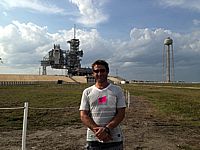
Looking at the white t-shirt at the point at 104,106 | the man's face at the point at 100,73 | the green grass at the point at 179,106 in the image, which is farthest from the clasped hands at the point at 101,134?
→ the green grass at the point at 179,106

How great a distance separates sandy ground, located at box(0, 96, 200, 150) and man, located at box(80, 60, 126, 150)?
3.33m

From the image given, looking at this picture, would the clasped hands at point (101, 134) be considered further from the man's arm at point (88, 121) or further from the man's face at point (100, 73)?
the man's face at point (100, 73)

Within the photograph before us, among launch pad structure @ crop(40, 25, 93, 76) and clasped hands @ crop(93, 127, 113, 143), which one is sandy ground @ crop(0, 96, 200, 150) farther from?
A: launch pad structure @ crop(40, 25, 93, 76)

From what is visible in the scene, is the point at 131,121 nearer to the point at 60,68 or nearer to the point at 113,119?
the point at 113,119

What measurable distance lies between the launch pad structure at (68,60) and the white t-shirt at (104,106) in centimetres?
10630

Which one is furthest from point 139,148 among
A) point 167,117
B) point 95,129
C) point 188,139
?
point 167,117

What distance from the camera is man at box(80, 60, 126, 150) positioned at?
2938 mm

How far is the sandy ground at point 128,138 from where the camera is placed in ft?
19.9

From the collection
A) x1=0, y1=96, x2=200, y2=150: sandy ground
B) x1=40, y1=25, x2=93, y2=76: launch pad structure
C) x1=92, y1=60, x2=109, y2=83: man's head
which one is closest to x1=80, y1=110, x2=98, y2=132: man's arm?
x1=92, y1=60, x2=109, y2=83: man's head

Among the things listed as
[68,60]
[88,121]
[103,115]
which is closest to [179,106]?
[103,115]

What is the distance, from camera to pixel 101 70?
317cm

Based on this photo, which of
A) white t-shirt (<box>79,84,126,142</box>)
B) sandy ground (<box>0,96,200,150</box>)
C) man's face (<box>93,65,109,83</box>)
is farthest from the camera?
sandy ground (<box>0,96,200,150</box>)

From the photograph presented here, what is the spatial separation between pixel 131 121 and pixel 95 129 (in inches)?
292

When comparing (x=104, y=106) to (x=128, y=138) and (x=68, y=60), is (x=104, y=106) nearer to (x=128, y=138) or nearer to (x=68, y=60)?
(x=128, y=138)
